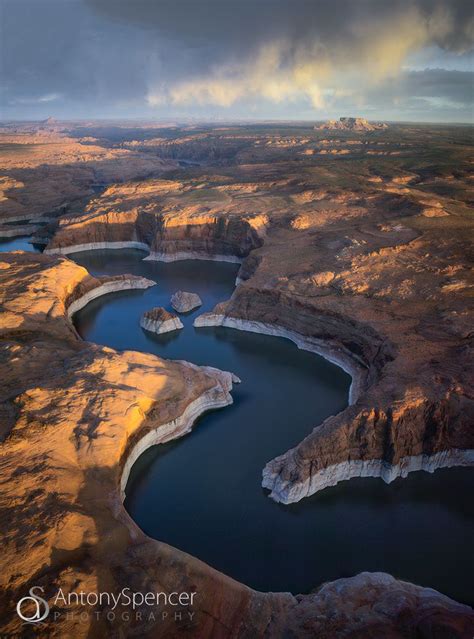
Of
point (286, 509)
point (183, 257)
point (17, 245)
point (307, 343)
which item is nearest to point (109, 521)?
point (286, 509)

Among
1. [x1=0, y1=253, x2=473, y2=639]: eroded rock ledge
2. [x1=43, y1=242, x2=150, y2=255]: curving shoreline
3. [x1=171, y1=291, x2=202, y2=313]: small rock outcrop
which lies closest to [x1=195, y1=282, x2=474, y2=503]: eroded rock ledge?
[x1=0, y1=253, x2=473, y2=639]: eroded rock ledge

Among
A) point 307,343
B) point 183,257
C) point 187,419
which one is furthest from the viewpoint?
point 183,257

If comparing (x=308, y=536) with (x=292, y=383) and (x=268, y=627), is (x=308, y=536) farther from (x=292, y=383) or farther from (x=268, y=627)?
(x=292, y=383)

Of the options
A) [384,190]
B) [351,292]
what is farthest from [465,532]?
[384,190]

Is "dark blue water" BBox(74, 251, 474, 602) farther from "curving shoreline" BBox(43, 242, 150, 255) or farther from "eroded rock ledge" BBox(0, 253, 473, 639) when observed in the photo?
"curving shoreline" BBox(43, 242, 150, 255)

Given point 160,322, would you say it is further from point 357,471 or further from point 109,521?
point 109,521
